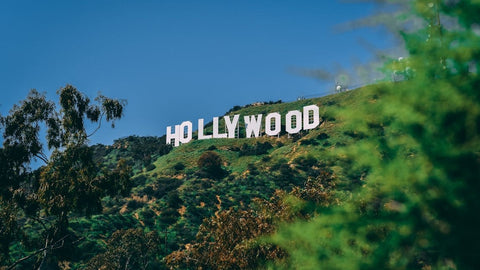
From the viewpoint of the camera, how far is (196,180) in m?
63.2

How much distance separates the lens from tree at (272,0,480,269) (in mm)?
2334

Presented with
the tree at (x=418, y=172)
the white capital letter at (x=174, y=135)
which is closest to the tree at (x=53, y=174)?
the tree at (x=418, y=172)

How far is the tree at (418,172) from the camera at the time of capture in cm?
233

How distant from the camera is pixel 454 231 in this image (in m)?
2.30

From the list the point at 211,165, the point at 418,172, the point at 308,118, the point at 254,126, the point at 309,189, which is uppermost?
the point at 308,118

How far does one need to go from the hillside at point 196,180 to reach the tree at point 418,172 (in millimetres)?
26966

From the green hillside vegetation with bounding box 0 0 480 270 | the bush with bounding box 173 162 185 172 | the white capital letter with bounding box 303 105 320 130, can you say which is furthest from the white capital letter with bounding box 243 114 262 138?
the bush with bounding box 173 162 185 172

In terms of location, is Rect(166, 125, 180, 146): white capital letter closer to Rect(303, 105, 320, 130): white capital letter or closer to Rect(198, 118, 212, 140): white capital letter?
Rect(198, 118, 212, 140): white capital letter

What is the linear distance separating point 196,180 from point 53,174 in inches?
1623

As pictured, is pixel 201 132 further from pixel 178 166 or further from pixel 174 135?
pixel 178 166

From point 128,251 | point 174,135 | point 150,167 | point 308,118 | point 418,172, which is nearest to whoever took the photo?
point 418,172

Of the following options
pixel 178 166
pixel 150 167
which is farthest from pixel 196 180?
pixel 150 167

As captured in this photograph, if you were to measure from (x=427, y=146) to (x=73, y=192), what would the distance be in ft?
73.6

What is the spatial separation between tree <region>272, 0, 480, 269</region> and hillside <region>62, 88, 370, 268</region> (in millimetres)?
26966
